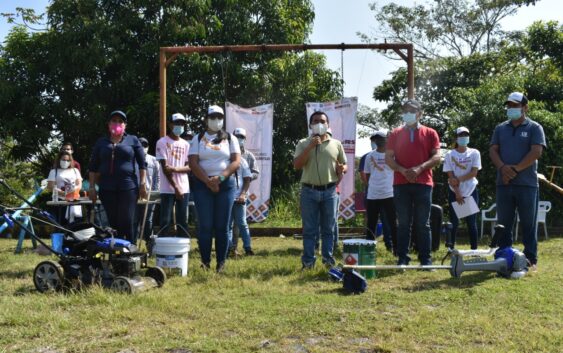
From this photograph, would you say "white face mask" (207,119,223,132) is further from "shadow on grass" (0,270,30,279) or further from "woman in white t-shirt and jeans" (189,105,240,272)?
"shadow on grass" (0,270,30,279)

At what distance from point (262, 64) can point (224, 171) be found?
8822 millimetres

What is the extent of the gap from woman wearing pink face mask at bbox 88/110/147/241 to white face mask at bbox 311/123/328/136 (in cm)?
200

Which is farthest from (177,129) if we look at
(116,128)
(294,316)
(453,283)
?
(294,316)

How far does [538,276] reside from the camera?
6008 mm

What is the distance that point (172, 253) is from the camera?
624 cm

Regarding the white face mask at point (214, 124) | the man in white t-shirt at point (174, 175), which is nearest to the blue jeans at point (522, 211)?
the white face mask at point (214, 124)

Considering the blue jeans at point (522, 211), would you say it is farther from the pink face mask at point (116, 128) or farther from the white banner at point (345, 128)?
the pink face mask at point (116, 128)

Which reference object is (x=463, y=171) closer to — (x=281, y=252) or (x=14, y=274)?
(x=281, y=252)

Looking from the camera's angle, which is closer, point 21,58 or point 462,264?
point 462,264

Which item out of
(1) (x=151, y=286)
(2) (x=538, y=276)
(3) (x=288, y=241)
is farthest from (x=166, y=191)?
(2) (x=538, y=276)

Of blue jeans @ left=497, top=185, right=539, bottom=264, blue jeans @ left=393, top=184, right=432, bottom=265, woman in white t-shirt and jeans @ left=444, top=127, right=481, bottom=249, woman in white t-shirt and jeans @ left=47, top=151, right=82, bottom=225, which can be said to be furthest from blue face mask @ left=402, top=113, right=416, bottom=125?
woman in white t-shirt and jeans @ left=47, top=151, right=82, bottom=225

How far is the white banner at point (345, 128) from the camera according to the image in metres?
9.94

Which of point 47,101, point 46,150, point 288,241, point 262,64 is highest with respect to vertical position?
point 262,64

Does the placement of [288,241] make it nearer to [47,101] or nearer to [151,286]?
[151,286]
